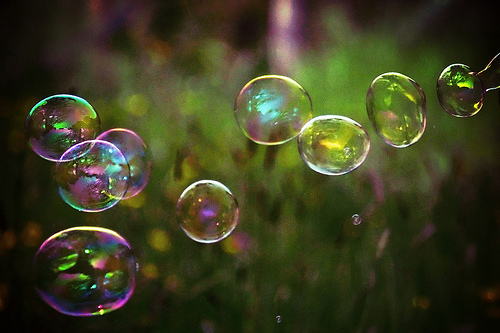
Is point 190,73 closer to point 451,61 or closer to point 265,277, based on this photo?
point 265,277

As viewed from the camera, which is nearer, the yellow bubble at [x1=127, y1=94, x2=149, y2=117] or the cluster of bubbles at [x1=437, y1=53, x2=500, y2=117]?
the cluster of bubbles at [x1=437, y1=53, x2=500, y2=117]

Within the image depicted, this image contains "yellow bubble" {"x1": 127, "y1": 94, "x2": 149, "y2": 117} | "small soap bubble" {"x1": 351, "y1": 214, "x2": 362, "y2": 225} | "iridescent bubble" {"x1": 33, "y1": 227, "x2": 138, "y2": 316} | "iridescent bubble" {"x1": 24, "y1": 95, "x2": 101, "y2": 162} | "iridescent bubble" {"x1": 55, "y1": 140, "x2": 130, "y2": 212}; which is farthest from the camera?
"small soap bubble" {"x1": 351, "y1": 214, "x2": 362, "y2": 225}

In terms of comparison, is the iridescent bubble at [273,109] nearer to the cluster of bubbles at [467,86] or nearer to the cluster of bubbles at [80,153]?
the cluster of bubbles at [80,153]

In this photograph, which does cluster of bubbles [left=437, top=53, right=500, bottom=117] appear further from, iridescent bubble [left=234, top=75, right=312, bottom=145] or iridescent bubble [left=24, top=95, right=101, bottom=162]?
iridescent bubble [left=24, top=95, right=101, bottom=162]

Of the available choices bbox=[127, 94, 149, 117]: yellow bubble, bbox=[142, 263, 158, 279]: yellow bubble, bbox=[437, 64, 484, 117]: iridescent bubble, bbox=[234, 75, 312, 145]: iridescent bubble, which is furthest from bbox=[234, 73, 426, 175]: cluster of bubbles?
bbox=[142, 263, 158, 279]: yellow bubble

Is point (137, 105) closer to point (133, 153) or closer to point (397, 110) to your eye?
point (133, 153)

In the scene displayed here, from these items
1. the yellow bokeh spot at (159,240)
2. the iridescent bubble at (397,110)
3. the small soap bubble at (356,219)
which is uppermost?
the iridescent bubble at (397,110)

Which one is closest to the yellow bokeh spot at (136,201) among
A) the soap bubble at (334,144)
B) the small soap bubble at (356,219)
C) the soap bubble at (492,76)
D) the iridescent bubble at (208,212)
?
the iridescent bubble at (208,212)

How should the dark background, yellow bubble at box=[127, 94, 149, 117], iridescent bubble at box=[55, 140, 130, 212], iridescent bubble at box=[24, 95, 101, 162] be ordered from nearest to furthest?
1. iridescent bubble at box=[55, 140, 130, 212]
2. iridescent bubble at box=[24, 95, 101, 162]
3. the dark background
4. yellow bubble at box=[127, 94, 149, 117]

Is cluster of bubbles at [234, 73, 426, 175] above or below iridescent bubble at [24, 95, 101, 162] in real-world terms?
above
